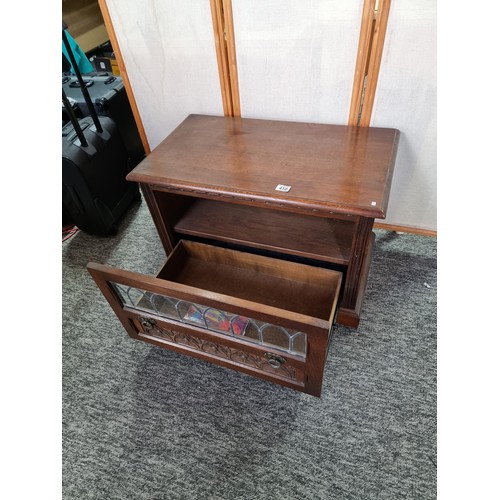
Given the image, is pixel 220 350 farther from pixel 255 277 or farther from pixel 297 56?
pixel 297 56

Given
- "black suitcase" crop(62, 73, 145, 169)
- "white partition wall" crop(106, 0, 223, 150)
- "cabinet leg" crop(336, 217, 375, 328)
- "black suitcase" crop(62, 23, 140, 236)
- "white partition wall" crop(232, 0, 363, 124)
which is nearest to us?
"cabinet leg" crop(336, 217, 375, 328)

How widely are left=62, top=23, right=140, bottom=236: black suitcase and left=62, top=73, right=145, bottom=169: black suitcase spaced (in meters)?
0.06

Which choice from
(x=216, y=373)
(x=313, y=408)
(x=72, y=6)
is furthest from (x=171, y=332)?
(x=72, y=6)

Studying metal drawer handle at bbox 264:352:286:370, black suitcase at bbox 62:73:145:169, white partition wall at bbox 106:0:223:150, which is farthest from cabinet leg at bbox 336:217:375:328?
black suitcase at bbox 62:73:145:169

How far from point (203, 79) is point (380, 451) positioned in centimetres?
128

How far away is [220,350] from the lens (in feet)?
3.05

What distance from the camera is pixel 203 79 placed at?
1.22m

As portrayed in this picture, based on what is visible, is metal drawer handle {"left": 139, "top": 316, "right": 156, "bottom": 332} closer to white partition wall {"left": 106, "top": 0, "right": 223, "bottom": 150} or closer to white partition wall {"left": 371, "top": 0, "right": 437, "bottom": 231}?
white partition wall {"left": 106, "top": 0, "right": 223, "bottom": 150}

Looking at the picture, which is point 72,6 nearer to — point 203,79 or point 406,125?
point 203,79

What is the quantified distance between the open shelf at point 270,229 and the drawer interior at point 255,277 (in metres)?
0.04

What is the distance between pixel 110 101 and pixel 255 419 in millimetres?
1383

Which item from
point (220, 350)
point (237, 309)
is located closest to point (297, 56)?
point (237, 309)

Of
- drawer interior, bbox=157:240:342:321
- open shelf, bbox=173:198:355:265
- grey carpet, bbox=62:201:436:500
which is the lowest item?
grey carpet, bbox=62:201:436:500

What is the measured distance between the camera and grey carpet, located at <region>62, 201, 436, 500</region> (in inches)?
32.7
